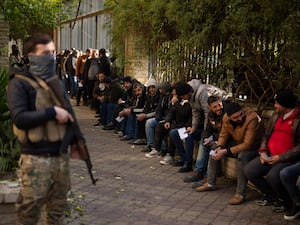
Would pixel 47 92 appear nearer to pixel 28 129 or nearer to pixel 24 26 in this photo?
pixel 28 129

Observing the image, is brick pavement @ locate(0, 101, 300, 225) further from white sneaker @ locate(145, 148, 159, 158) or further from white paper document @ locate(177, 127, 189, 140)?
white paper document @ locate(177, 127, 189, 140)

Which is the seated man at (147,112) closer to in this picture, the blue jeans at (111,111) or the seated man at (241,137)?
the blue jeans at (111,111)

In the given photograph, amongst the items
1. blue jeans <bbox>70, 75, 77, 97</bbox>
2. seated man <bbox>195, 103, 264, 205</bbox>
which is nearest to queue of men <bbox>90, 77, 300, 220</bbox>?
seated man <bbox>195, 103, 264, 205</bbox>

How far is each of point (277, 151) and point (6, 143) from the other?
3.09m

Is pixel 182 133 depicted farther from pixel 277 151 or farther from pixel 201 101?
pixel 277 151

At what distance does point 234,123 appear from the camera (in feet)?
20.8

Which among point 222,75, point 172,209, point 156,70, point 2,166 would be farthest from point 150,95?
Result: point 2,166

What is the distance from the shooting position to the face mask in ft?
12.1

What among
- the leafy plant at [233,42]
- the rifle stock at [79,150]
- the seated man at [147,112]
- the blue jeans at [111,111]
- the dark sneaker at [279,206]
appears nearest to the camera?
the rifle stock at [79,150]

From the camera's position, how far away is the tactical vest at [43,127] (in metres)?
3.68

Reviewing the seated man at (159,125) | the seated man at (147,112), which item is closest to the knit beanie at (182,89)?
the seated man at (159,125)

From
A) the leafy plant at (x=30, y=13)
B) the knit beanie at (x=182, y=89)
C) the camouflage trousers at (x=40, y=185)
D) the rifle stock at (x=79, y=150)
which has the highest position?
the leafy plant at (x=30, y=13)

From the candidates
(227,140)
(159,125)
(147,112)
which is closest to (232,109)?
(227,140)

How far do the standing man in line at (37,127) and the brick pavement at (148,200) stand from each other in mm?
1592
